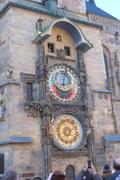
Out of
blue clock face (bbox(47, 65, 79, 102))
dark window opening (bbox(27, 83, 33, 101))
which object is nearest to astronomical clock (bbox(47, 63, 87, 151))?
blue clock face (bbox(47, 65, 79, 102))

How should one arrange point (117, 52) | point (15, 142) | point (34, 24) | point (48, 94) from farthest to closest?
point (117, 52), point (34, 24), point (48, 94), point (15, 142)

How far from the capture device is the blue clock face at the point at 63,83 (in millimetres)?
14281

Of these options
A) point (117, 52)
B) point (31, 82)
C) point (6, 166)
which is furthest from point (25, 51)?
point (117, 52)

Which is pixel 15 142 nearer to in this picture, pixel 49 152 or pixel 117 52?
pixel 49 152

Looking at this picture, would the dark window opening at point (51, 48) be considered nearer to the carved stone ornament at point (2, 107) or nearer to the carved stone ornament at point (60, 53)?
the carved stone ornament at point (60, 53)

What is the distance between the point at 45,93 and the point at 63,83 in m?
1.20

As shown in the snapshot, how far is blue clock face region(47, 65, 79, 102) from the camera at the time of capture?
1428 centimetres

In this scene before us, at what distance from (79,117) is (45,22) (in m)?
4.95

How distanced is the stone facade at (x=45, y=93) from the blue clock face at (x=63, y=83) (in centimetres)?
19

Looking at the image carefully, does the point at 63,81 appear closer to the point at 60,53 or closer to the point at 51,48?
the point at 60,53

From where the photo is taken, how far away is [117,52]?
1991cm

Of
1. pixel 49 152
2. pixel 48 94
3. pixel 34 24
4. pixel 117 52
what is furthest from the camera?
pixel 117 52

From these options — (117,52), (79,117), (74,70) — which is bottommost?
(79,117)

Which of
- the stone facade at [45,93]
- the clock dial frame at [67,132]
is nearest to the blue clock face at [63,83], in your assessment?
the stone facade at [45,93]
